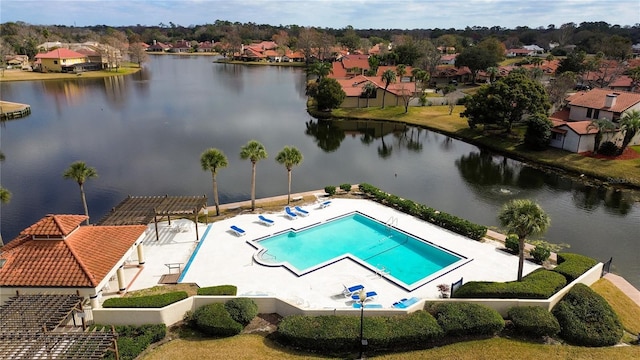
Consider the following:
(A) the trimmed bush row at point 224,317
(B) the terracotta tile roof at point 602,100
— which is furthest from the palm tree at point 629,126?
(A) the trimmed bush row at point 224,317

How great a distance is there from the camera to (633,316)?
21.8 meters

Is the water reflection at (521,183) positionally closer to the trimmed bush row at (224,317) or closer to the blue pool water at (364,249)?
the blue pool water at (364,249)

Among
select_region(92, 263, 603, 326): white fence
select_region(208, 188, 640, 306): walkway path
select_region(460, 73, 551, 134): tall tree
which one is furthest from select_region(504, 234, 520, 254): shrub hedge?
select_region(460, 73, 551, 134): tall tree

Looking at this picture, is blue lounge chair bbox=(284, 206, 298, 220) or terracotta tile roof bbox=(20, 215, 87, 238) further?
blue lounge chair bbox=(284, 206, 298, 220)

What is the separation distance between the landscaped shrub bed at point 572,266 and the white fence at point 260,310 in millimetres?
1525

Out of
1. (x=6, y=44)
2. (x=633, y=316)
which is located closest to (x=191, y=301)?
(x=633, y=316)

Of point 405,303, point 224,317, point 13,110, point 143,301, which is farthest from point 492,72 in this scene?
point 13,110

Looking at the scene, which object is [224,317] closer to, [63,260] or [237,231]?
[63,260]

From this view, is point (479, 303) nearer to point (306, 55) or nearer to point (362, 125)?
point (362, 125)

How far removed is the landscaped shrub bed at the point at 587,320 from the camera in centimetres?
1928

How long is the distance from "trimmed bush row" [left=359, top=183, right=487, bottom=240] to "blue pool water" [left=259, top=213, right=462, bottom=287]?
10.9 feet

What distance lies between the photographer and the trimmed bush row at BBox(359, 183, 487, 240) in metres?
30.1

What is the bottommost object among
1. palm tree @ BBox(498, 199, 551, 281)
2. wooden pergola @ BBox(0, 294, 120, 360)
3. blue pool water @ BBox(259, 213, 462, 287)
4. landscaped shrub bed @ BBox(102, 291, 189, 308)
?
blue pool water @ BBox(259, 213, 462, 287)

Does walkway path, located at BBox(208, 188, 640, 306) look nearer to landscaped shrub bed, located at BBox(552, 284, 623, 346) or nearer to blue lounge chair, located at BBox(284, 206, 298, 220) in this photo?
blue lounge chair, located at BBox(284, 206, 298, 220)
